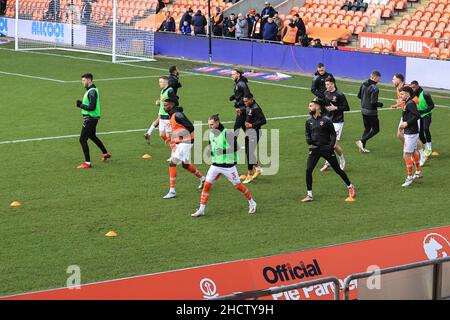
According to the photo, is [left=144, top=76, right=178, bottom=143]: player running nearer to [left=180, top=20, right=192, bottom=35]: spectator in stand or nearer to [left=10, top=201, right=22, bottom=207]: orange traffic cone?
[left=10, top=201, right=22, bottom=207]: orange traffic cone

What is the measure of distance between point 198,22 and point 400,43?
31.4ft

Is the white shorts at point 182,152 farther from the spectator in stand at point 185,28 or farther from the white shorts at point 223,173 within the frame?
the spectator in stand at point 185,28

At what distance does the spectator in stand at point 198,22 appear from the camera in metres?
42.1

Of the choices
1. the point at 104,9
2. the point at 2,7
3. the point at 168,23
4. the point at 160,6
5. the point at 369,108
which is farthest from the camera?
the point at 2,7

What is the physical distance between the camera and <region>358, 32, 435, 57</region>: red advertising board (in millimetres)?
35844

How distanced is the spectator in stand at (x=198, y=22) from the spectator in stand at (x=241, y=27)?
69.4 inches

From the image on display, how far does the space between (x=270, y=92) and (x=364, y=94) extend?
10092 millimetres

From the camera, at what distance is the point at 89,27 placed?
4525 centimetres

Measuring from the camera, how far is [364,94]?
76.3 feet

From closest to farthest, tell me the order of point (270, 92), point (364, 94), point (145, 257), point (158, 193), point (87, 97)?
1. point (145, 257)
2. point (158, 193)
3. point (87, 97)
4. point (364, 94)
5. point (270, 92)

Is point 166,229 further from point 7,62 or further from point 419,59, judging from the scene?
point 7,62

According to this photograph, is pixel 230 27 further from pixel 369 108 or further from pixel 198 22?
pixel 369 108

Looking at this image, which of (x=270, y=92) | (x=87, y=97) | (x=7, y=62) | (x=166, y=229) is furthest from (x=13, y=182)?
(x=7, y=62)

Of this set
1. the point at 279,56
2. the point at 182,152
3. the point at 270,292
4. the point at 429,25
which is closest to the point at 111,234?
the point at 182,152
